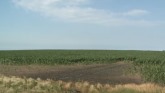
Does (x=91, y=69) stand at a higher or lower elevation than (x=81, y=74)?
higher

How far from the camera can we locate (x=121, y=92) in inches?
787

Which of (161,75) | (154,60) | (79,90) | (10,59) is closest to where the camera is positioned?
(79,90)

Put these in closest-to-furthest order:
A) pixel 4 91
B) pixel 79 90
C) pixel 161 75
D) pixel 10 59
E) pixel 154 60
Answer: pixel 4 91 < pixel 79 90 < pixel 161 75 < pixel 154 60 < pixel 10 59

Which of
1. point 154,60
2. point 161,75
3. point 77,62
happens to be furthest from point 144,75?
point 77,62

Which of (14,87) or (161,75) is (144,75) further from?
(14,87)

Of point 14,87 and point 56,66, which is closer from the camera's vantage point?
point 14,87

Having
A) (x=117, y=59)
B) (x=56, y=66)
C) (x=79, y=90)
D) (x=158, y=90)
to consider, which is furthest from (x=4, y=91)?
(x=117, y=59)

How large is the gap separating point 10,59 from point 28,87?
33.8 meters

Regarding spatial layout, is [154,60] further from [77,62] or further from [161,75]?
[161,75]

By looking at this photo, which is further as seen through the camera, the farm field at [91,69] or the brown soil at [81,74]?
the brown soil at [81,74]

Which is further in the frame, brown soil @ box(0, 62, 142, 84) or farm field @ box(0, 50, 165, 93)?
brown soil @ box(0, 62, 142, 84)

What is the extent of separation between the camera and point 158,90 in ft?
66.5

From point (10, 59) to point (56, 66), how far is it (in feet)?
22.3

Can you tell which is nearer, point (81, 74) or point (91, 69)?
point (81, 74)
